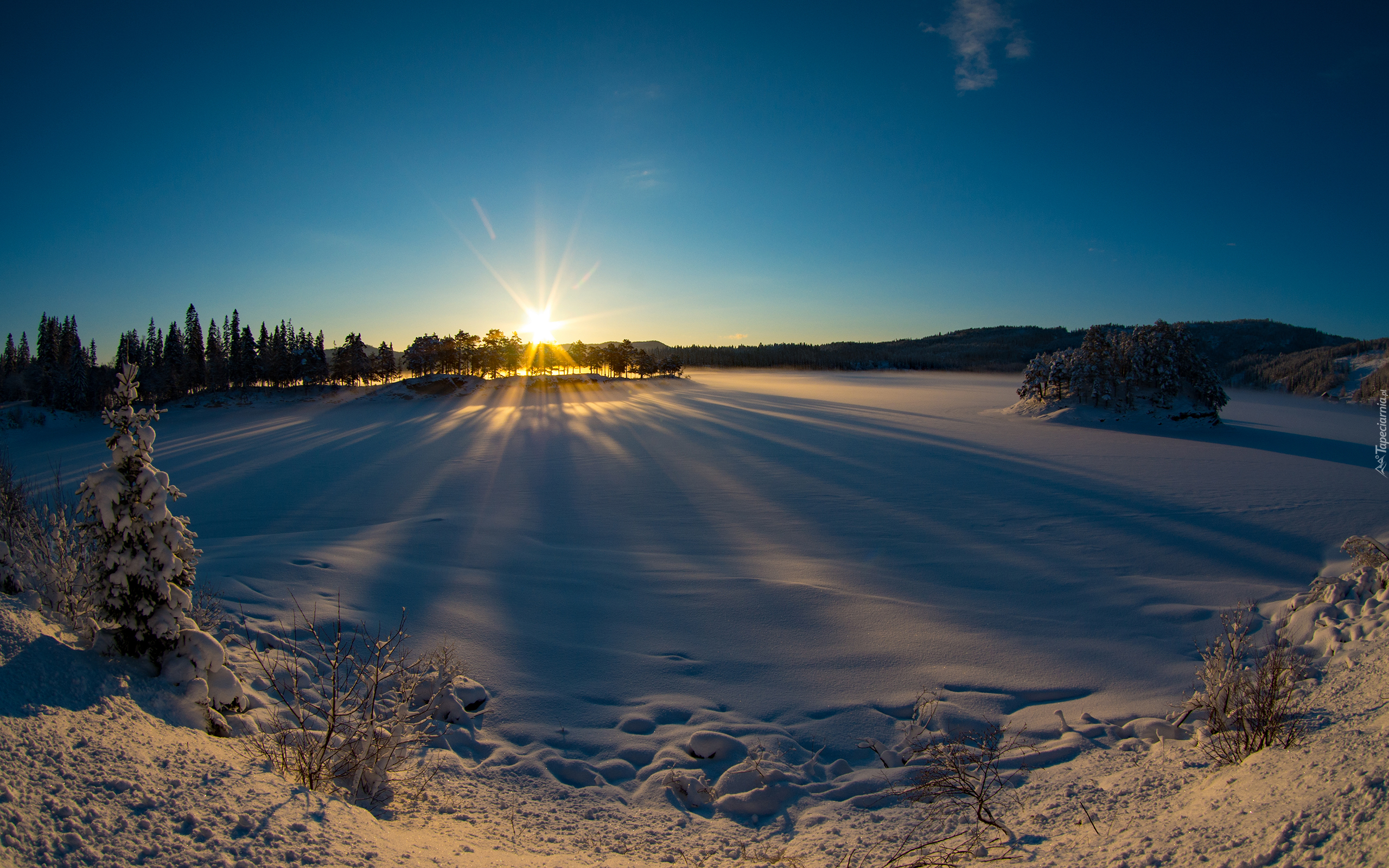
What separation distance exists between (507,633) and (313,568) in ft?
11.8

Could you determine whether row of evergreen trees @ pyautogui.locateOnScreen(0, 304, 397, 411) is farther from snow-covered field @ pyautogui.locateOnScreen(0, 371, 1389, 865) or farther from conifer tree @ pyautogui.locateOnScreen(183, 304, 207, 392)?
snow-covered field @ pyautogui.locateOnScreen(0, 371, 1389, 865)

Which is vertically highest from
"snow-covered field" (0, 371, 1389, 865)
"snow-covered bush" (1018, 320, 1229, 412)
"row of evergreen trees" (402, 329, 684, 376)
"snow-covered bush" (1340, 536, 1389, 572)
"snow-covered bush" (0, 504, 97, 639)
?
"row of evergreen trees" (402, 329, 684, 376)

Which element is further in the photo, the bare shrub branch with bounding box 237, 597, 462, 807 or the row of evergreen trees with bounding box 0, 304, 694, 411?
the row of evergreen trees with bounding box 0, 304, 694, 411

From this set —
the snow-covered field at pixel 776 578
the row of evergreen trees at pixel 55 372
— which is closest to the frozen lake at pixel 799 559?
the snow-covered field at pixel 776 578

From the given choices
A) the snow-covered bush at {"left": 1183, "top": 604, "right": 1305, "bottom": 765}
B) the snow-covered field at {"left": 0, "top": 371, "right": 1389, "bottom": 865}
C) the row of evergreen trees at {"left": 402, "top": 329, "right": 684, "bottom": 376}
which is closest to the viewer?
the snow-covered bush at {"left": 1183, "top": 604, "right": 1305, "bottom": 765}

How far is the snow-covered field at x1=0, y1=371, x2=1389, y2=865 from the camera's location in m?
4.51

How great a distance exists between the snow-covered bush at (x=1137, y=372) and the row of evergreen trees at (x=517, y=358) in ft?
203

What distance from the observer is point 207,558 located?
28.1ft

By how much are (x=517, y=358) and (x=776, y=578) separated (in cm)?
8068

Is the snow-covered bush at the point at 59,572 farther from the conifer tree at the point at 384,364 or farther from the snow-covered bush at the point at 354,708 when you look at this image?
the conifer tree at the point at 384,364

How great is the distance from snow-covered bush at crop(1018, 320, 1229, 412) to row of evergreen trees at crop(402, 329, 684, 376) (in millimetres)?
61849

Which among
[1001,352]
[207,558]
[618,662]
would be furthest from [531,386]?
[1001,352]

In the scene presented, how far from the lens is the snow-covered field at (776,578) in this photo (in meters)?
4.51

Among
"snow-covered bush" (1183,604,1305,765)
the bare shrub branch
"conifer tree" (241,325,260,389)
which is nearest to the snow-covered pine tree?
the bare shrub branch
